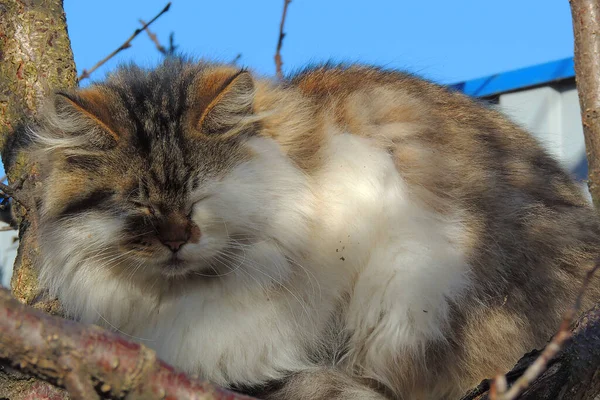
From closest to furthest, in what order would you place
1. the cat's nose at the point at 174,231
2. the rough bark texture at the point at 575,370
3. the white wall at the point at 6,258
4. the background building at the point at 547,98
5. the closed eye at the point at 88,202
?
the rough bark texture at the point at 575,370
the cat's nose at the point at 174,231
the closed eye at the point at 88,202
the background building at the point at 547,98
the white wall at the point at 6,258

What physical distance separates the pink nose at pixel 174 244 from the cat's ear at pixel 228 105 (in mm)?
331

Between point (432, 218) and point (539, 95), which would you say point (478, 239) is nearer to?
point (432, 218)

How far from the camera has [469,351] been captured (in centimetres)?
189

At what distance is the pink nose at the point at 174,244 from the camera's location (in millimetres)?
1709

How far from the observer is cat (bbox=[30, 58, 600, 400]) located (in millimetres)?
1842

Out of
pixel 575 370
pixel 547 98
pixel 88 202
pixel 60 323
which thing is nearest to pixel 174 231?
pixel 88 202

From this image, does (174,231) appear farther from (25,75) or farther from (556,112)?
(556,112)

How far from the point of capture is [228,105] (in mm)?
1882

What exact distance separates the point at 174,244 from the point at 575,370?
0.94m

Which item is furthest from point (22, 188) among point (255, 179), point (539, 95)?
point (539, 95)

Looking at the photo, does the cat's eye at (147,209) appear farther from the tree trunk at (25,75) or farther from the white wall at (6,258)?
the white wall at (6,258)

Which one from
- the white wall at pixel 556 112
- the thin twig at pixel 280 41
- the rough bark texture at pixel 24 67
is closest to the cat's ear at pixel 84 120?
the rough bark texture at pixel 24 67

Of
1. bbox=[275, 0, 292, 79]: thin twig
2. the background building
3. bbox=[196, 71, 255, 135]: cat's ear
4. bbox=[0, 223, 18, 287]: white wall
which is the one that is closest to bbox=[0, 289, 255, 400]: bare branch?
bbox=[196, 71, 255, 135]: cat's ear

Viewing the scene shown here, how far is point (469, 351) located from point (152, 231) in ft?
2.97
